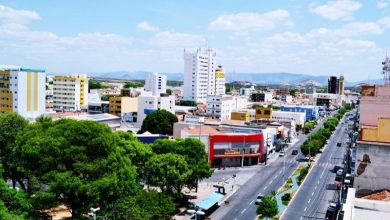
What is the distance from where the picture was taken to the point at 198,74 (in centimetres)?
15525

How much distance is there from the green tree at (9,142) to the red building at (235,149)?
31017 millimetres

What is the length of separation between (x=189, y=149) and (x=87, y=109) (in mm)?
74176

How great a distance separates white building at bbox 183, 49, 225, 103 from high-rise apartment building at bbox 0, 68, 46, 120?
73994 mm

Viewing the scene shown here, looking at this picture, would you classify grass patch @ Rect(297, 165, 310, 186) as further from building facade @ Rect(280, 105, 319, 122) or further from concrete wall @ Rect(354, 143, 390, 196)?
building facade @ Rect(280, 105, 319, 122)

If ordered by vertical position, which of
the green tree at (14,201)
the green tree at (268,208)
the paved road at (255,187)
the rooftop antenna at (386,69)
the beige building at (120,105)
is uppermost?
the rooftop antenna at (386,69)

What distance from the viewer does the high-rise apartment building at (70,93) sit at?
120188 millimetres

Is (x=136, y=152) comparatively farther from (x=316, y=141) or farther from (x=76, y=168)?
(x=316, y=141)

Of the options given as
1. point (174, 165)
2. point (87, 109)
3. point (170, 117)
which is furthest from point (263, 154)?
point (87, 109)

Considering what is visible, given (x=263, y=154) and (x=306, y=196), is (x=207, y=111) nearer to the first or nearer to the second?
(x=263, y=154)

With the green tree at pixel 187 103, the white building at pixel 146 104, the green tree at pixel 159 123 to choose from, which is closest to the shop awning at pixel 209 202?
the green tree at pixel 159 123

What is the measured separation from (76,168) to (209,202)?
16.2 metres

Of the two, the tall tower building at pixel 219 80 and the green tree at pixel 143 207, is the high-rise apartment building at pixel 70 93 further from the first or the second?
the green tree at pixel 143 207

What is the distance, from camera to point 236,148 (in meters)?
67.9

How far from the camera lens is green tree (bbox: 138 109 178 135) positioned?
7862 centimetres
